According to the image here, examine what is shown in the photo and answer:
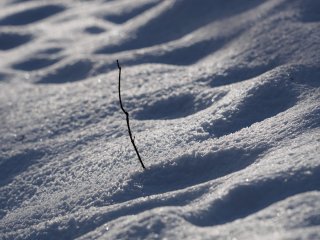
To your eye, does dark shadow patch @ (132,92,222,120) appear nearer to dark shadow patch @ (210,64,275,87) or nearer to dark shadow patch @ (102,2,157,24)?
dark shadow patch @ (210,64,275,87)

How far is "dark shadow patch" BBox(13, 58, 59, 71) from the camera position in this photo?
3.38 meters

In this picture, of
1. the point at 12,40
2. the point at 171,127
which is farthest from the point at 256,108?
the point at 12,40

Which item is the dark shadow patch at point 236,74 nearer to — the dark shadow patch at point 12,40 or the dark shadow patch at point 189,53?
the dark shadow patch at point 189,53

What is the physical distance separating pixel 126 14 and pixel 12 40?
827mm

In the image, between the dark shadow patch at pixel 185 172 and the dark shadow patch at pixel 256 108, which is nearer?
the dark shadow patch at pixel 185 172

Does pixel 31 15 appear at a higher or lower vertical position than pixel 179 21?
higher

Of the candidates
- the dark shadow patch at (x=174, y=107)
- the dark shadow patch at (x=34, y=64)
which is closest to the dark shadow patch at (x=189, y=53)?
the dark shadow patch at (x=174, y=107)

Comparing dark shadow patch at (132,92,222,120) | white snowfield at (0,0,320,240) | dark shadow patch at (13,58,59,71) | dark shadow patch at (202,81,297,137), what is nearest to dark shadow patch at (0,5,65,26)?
white snowfield at (0,0,320,240)

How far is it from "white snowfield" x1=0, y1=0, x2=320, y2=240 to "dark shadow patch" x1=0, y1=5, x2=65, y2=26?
1.37 ft

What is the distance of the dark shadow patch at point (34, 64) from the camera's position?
11.1 ft

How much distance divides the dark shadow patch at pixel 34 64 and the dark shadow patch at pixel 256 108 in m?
1.52

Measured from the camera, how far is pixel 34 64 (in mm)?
3416

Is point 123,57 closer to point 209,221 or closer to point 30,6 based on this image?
point 30,6

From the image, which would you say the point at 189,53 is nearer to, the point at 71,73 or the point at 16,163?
the point at 71,73
